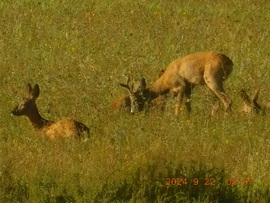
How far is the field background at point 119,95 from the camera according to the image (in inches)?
357

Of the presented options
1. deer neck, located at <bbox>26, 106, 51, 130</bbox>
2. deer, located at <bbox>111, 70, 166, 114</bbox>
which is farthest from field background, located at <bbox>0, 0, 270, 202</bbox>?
deer, located at <bbox>111, 70, 166, 114</bbox>

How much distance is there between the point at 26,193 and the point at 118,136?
2109 millimetres

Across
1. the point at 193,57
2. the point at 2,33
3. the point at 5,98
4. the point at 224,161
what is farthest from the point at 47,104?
the point at 2,33

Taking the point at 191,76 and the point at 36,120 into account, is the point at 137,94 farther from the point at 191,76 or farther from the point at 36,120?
the point at 36,120

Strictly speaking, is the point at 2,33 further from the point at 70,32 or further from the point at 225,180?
the point at 225,180

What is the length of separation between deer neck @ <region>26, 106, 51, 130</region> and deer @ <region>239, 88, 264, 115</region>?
9.05 ft

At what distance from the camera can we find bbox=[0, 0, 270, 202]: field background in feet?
29.7

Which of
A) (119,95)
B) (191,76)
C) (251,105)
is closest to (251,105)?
(251,105)

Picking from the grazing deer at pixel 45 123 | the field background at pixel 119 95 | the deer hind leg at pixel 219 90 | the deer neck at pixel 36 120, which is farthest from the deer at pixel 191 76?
the deer neck at pixel 36 120

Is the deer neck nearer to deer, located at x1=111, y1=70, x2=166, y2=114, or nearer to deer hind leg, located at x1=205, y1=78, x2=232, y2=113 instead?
Result: deer, located at x1=111, y1=70, x2=166, y2=114

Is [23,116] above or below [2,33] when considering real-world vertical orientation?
below

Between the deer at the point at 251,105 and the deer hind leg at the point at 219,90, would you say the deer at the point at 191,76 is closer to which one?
the deer hind leg at the point at 219,90

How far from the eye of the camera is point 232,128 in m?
11.8

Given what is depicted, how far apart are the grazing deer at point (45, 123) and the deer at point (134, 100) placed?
1.17 m
